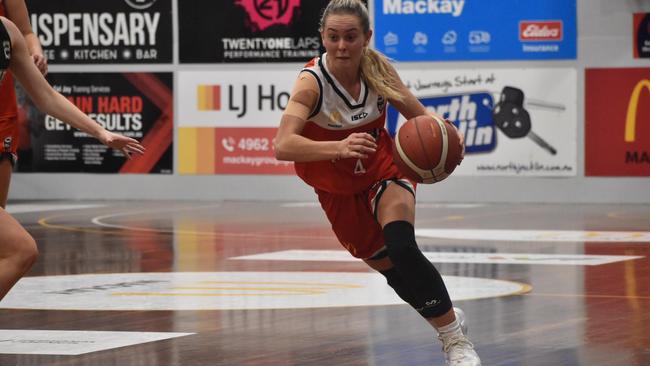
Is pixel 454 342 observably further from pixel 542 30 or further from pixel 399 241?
pixel 542 30

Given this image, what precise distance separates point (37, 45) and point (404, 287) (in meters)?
2.59

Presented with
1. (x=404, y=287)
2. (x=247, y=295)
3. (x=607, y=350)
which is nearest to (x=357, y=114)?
(x=404, y=287)

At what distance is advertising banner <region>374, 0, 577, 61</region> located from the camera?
66.5 ft

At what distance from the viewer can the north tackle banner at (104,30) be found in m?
22.1

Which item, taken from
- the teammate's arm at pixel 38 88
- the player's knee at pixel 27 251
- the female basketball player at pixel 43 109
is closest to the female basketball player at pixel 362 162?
the female basketball player at pixel 43 109

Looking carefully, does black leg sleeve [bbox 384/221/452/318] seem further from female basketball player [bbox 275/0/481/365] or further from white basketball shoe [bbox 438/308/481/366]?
white basketball shoe [bbox 438/308/481/366]

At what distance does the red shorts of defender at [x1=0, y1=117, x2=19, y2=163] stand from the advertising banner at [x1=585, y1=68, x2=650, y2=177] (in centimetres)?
1404

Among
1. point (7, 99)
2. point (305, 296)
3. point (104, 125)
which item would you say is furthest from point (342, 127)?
point (104, 125)

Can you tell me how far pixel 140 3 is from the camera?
22.1 meters

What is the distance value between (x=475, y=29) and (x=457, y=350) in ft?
47.3

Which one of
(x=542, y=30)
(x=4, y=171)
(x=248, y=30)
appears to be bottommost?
(x=4, y=171)

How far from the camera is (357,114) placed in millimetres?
6953

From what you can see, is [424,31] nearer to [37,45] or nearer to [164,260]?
[164,260]

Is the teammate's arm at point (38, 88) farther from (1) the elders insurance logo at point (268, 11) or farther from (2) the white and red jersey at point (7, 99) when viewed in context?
(1) the elders insurance logo at point (268, 11)
